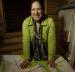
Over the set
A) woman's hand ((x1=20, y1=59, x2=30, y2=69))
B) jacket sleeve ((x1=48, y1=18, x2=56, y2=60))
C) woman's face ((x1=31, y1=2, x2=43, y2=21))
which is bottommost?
woman's hand ((x1=20, y1=59, x2=30, y2=69))

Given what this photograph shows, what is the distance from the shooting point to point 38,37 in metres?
1.41

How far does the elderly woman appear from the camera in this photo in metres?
1.38

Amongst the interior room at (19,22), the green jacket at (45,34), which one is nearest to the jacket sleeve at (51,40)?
the green jacket at (45,34)

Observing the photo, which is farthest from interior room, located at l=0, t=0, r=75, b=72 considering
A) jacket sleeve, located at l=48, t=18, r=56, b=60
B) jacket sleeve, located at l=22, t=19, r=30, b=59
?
jacket sleeve, located at l=22, t=19, r=30, b=59

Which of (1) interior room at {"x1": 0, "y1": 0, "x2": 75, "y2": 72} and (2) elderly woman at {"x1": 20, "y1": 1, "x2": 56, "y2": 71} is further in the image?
(1) interior room at {"x1": 0, "y1": 0, "x2": 75, "y2": 72}

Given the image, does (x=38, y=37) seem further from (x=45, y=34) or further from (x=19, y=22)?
(x=19, y=22)

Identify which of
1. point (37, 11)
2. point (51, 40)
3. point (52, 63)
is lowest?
point (52, 63)

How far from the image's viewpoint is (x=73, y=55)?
159 cm

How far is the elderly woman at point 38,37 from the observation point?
1.38m

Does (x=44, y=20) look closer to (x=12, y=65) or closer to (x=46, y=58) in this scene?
(x=46, y=58)

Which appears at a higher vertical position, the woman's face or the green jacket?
the woman's face

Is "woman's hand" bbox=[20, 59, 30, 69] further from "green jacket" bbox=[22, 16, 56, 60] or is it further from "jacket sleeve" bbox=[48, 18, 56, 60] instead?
"jacket sleeve" bbox=[48, 18, 56, 60]

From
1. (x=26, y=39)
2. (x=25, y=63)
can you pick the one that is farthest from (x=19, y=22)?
(x=25, y=63)

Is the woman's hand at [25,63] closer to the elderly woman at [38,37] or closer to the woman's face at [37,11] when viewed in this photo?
the elderly woman at [38,37]
